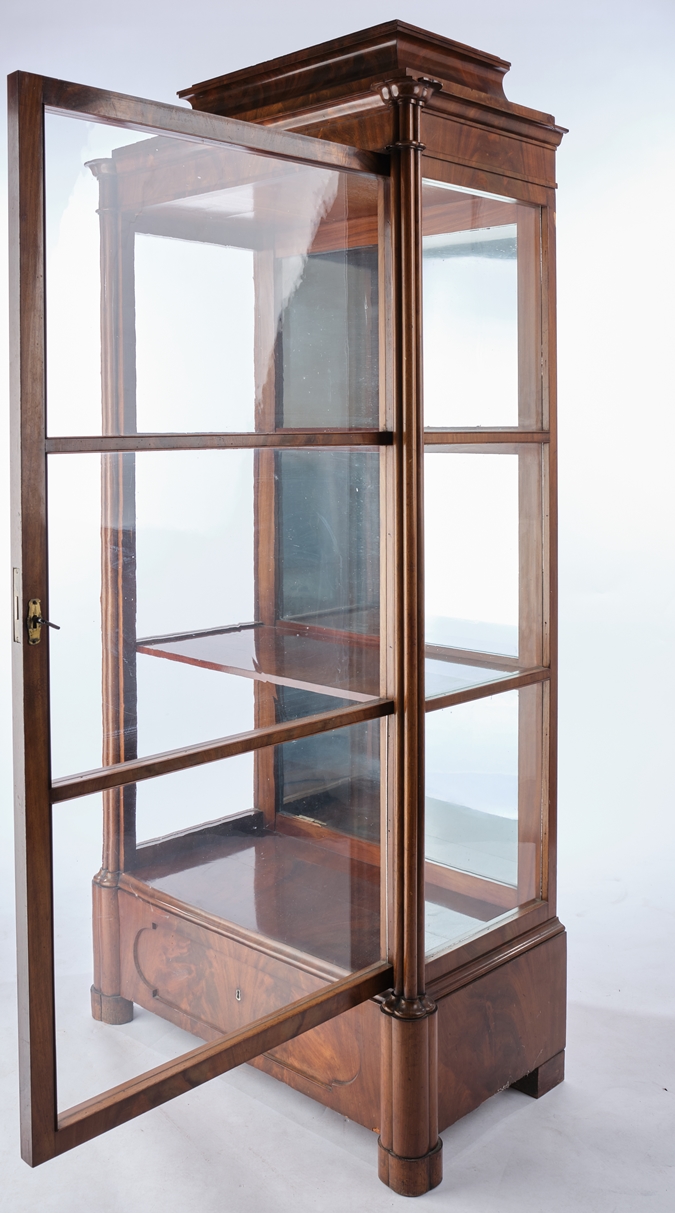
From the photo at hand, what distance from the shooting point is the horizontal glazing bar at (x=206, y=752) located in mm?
1484

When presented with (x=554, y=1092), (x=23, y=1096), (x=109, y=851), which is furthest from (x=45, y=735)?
(x=554, y=1092)

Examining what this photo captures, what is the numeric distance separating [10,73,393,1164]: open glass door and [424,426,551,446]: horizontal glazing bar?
0.29 ft

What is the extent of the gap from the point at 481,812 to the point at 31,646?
99cm

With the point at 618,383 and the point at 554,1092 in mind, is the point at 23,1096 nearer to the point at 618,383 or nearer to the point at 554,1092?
the point at 554,1092

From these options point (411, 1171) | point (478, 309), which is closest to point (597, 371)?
point (478, 309)

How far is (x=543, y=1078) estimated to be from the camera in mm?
2223

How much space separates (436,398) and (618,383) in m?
1.69

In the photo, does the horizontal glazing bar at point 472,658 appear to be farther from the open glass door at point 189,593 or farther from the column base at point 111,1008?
the column base at point 111,1008

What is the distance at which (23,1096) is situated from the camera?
146cm

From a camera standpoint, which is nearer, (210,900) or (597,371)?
(210,900)

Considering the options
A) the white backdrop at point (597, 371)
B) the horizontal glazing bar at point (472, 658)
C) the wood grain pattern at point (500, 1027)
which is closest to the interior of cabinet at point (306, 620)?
the horizontal glazing bar at point (472, 658)

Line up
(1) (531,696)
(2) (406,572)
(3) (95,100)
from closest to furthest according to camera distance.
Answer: (3) (95,100) → (2) (406,572) → (1) (531,696)

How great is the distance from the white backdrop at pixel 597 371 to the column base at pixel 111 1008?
4.29 ft

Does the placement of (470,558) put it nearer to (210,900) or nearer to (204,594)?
(204,594)
